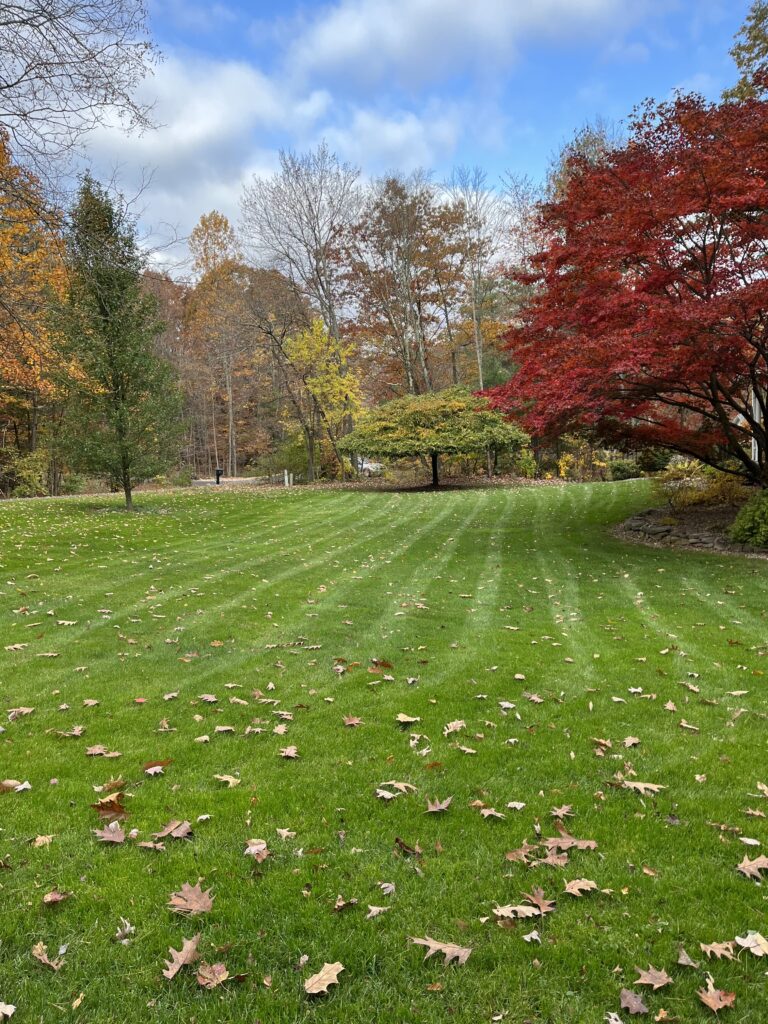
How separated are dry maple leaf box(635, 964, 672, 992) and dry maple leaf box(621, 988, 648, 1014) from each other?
0.05m

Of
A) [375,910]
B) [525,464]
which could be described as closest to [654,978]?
[375,910]

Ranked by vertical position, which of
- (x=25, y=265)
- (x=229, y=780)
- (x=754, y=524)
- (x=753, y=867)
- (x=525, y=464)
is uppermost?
(x=25, y=265)

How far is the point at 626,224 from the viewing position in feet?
26.6

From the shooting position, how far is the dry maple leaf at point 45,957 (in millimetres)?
1872

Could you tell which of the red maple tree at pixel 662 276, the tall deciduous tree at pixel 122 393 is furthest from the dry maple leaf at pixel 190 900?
the tall deciduous tree at pixel 122 393

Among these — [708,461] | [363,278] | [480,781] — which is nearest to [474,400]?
[363,278]

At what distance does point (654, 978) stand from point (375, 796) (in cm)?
142

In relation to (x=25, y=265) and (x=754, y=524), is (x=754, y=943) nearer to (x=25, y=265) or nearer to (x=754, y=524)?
(x=754, y=524)

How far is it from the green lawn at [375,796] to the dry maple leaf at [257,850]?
0.04 meters

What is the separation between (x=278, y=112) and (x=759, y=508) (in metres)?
10.2

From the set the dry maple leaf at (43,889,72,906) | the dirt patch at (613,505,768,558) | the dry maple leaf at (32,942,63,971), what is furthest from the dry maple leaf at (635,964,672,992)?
the dirt patch at (613,505,768,558)

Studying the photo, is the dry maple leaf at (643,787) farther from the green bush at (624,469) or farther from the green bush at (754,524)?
the green bush at (624,469)

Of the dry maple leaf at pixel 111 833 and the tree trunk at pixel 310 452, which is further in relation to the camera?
the tree trunk at pixel 310 452

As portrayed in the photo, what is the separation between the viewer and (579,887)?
222 centimetres
